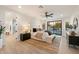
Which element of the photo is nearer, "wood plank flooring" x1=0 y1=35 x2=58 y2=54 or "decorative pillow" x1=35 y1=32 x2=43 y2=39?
"wood plank flooring" x1=0 y1=35 x2=58 y2=54

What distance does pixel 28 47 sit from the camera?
107 inches

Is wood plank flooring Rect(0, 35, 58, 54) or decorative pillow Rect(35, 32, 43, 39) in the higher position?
decorative pillow Rect(35, 32, 43, 39)

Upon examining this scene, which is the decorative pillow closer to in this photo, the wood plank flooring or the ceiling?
the wood plank flooring

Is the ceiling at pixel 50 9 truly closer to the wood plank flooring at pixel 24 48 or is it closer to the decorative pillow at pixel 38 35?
the decorative pillow at pixel 38 35

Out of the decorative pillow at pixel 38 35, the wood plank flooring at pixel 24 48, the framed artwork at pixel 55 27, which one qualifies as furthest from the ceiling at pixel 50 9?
the wood plank flooring at pixel 24 48

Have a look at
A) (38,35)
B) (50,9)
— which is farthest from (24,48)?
(50,9)

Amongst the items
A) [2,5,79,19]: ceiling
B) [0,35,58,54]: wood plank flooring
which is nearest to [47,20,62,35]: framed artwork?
[2,5,79,19]: ceiling

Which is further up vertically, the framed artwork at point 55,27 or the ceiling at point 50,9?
the ceiling at point 50,9

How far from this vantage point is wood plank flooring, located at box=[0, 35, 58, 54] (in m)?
2.68

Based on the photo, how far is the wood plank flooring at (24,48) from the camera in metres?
2.68

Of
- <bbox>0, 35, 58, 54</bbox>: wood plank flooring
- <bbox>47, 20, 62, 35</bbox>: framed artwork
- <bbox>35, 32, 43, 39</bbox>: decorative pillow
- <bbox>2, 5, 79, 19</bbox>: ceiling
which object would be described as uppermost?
<bbox>2, 5, 79, 19</bbox>: ceiling

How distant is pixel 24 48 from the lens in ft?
8.86
